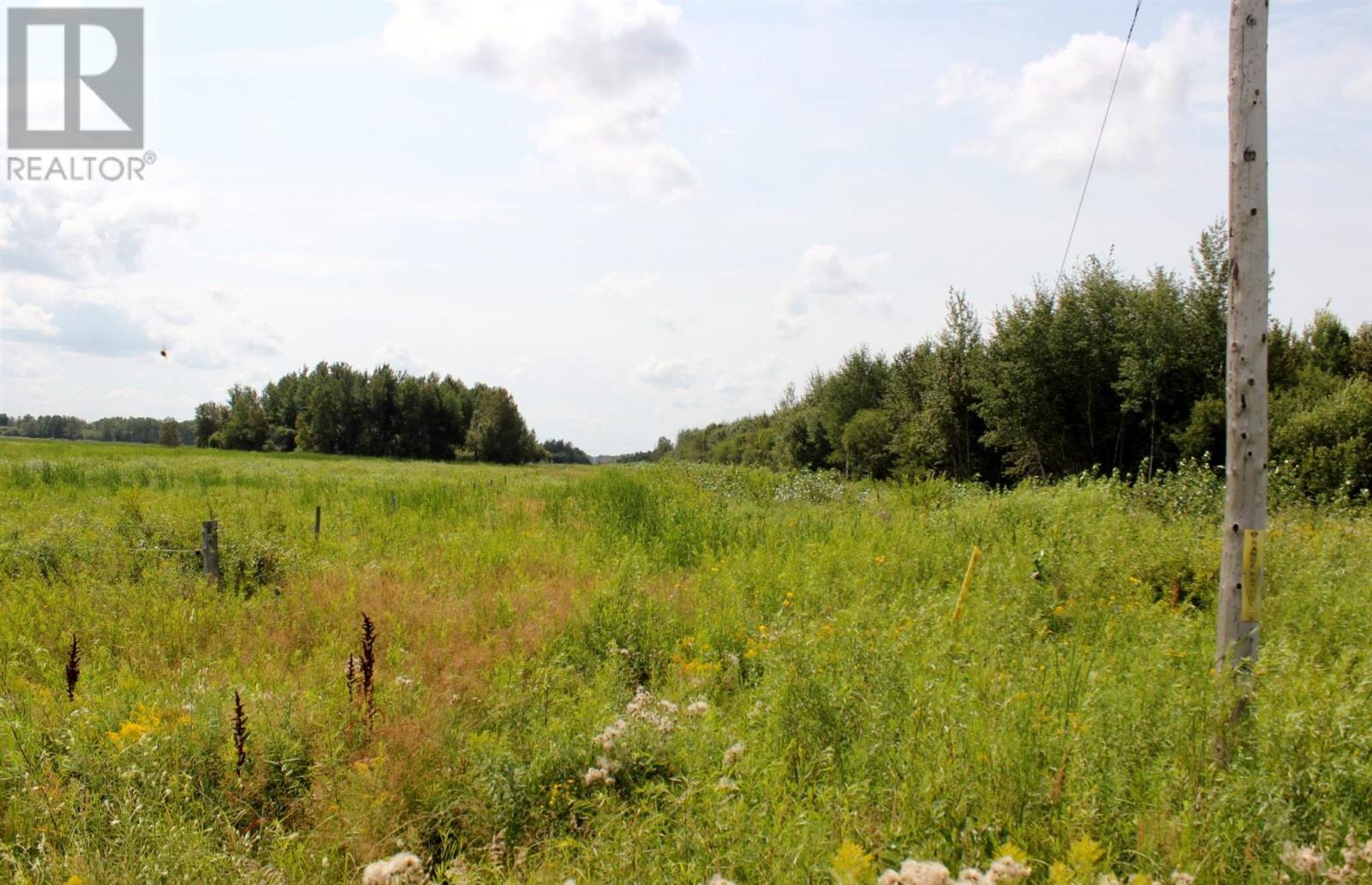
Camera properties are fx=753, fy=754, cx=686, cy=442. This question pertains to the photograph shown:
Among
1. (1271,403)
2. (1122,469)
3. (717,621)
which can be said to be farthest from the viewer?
(1122,469)

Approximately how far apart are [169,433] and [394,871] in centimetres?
9706

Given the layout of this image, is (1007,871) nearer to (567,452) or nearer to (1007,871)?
(1007,871)

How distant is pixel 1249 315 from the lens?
3.73 m

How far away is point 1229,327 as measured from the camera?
3.90 m

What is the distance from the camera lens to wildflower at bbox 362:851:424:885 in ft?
9.00

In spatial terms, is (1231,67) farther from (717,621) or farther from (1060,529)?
(1060,529)

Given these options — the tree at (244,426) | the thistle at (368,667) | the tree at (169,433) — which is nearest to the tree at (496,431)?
the tree at (244,426)

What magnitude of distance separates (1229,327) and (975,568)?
14.6 feet

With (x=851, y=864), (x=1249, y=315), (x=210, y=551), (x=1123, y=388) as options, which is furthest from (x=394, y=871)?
(x=1123, y=388)

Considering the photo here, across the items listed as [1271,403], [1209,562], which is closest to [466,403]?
[1271,403]

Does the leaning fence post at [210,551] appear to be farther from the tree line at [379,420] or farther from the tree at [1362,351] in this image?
the tree line at [379,420]

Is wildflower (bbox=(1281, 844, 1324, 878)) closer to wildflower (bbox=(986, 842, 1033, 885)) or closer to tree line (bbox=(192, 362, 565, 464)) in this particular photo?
wildflower (bbox=(986, 842, 1033, 885))

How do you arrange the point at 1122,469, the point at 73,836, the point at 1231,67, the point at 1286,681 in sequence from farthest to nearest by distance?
the point at 1122,469
the point at 1286,681
the point at 1231,67
the point at 73,836

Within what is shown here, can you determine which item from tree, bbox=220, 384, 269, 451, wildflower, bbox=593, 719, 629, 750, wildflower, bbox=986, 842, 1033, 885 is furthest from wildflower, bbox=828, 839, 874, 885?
tree, bbox=220, 384, 269, 451
